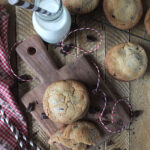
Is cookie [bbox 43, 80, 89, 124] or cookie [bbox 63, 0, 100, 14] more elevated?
cookie [bbox 63, 0, 100, 14]

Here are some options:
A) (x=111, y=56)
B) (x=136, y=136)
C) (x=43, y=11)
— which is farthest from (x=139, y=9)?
(x=136, y=136)

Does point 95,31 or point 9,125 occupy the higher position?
point 95,31

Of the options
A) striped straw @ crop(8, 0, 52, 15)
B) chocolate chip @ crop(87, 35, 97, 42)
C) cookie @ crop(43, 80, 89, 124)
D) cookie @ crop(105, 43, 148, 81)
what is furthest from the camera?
chocolate chip @ crop(87, 35, 97, 42)

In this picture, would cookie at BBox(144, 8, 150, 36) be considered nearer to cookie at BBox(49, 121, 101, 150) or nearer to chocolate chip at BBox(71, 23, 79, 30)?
chocolate chip at BBox(71, 23, 79, 30)

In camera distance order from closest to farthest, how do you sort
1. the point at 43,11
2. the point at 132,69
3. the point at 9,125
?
the point at 43,11 → the point at 132,69 → the point at 9,125

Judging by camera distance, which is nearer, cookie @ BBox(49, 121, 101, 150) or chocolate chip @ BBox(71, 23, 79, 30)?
cookie @ BBox(49, 121, 101, 150)

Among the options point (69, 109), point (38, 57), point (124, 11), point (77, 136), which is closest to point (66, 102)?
point (69, 109)

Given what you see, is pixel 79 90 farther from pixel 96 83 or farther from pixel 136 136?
pixel 136 136

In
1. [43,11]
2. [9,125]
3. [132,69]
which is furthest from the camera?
[9,125]

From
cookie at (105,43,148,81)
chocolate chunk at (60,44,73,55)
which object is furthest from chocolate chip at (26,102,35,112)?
cookie at (105,43,148,81)
